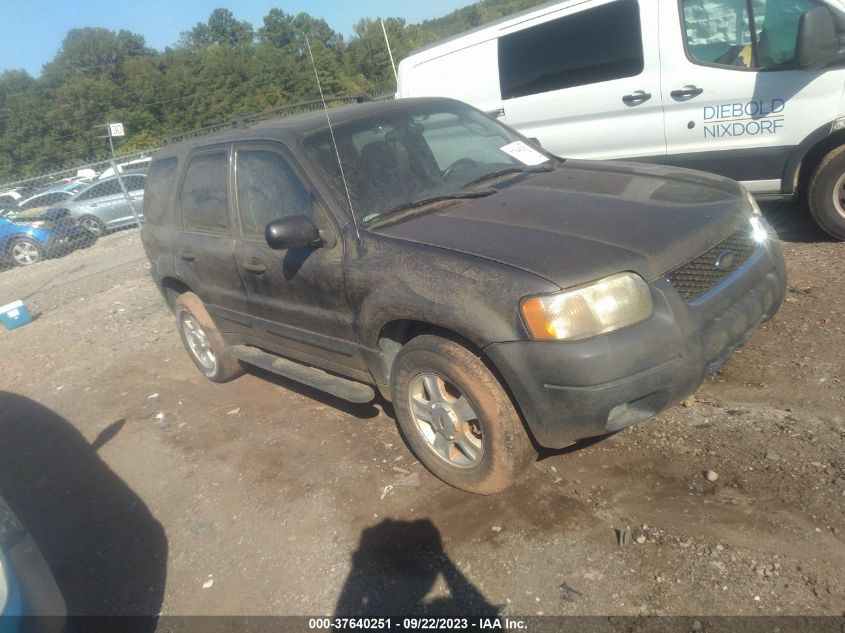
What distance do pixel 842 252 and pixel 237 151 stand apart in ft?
14.8

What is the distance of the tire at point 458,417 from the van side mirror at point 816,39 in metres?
3.69

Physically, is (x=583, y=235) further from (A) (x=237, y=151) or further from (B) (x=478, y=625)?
(A) (x=237, y=151)

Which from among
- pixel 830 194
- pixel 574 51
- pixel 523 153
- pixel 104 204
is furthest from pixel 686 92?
pixel 104 204

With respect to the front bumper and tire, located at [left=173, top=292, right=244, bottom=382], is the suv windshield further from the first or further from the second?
tire, located at [left=173, top=292, right=244, bottom=382]

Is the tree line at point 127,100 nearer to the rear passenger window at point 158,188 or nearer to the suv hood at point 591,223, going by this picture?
the rear passenger window at point 158,188

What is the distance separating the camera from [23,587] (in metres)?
2.46

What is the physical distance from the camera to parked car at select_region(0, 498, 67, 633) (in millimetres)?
2338

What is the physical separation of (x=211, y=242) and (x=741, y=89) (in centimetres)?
420

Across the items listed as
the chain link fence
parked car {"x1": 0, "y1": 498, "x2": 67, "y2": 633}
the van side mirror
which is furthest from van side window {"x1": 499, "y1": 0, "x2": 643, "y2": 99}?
the chain link fence

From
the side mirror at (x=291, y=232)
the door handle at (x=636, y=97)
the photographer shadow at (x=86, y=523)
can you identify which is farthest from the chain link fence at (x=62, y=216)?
the side mirror at (x=291, y=232)

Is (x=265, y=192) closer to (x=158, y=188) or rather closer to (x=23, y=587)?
(x=158, y=188)

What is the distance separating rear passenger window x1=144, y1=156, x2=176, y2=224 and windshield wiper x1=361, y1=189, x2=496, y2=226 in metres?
2.19

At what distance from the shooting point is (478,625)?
2514 mm

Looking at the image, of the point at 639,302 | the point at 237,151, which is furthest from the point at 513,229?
the point at 237,151
